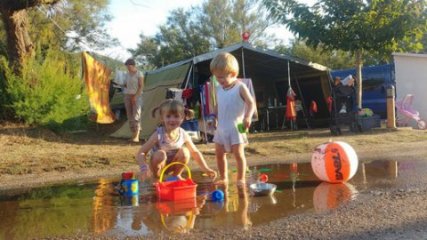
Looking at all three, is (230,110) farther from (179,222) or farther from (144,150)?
(179,222)

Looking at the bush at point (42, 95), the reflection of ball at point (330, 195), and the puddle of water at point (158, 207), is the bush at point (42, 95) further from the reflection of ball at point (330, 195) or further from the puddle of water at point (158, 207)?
the reflection of ball at point (330, 195)

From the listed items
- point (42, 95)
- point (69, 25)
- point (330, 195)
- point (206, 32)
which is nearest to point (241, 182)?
point (330, 195)

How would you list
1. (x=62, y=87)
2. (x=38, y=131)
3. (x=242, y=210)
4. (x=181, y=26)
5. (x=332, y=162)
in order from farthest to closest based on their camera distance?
(x=181, y=26), (x=62, y=87), (x=38, y=131), (x=332, y=162), (x=242, y=210)

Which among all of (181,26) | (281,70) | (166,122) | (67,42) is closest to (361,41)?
(281,70)

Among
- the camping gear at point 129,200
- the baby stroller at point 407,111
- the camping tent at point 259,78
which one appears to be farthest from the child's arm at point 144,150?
the baby stroller at point 407,111

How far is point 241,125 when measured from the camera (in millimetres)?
6191

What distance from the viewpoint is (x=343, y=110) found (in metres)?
14.1

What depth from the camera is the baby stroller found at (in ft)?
54.6

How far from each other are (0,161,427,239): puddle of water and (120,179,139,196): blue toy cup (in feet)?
0.32

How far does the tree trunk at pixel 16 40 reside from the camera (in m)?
13.7

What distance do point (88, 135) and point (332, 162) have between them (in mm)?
10067

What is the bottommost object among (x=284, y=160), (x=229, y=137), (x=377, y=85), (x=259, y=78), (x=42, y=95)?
(x=284, y=160)

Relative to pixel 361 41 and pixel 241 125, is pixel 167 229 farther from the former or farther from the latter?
pixel 361 41

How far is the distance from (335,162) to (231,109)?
1449 millimetres
